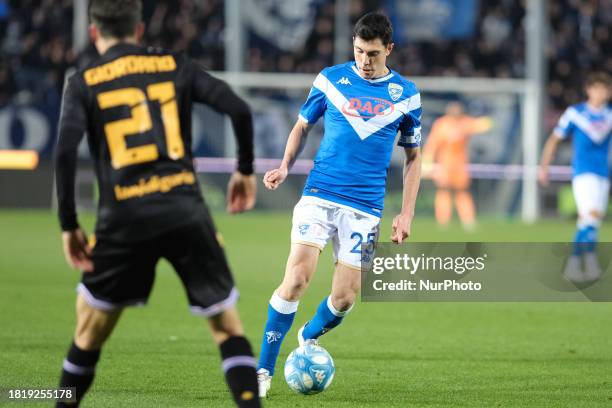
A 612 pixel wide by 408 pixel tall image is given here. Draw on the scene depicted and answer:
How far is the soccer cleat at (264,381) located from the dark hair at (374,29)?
1.91 m

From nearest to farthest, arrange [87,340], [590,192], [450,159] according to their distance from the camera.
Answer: [87,340], [590,192], [450,159]

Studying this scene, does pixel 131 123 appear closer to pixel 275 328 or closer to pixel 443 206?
pixel 275 328

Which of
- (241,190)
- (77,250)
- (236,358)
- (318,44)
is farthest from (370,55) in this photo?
(318,44)

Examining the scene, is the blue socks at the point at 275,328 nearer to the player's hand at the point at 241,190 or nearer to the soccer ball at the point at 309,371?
the soccer ball at the point at 309,371

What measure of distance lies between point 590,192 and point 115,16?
9311 mm

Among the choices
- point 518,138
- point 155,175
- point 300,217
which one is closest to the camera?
point 155,175

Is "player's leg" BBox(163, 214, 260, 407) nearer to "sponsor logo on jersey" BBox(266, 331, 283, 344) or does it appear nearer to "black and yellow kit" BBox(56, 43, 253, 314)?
"black and yellow kit" BBox(56, 43, 253, 314)

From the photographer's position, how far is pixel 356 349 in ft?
27.4

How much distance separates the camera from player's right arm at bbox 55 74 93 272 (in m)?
4.49

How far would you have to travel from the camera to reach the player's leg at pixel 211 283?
4.60 metres

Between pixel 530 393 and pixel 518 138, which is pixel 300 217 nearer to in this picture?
pixel 530 393

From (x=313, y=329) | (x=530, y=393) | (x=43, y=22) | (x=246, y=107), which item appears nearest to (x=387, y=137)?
(x=313, y=329)

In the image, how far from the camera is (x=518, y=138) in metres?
23.9

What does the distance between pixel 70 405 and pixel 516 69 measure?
22.6 metres
